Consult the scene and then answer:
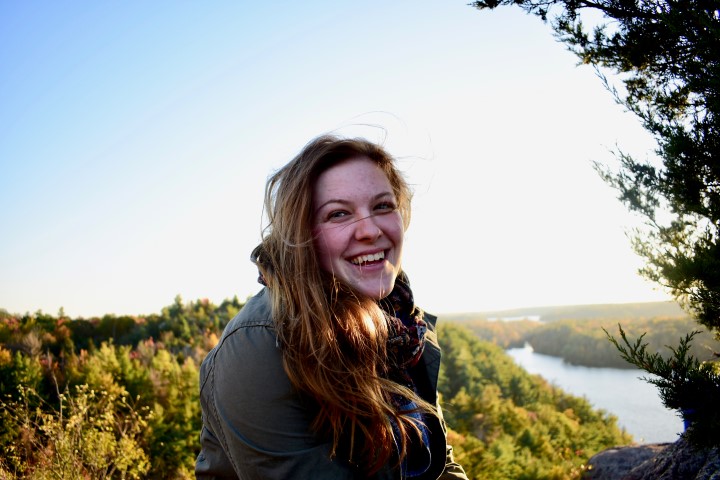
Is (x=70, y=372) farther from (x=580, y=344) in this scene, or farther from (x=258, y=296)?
(x=580, y=344)

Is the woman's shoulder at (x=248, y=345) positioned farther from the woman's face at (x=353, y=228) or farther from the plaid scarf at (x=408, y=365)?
the plaid scarf at (x=408, y=365)

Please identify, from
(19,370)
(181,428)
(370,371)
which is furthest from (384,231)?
(19,370)

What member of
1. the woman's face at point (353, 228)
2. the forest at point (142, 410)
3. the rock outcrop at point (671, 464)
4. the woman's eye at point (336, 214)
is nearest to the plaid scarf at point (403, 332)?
the woman's face at point (353, 228)

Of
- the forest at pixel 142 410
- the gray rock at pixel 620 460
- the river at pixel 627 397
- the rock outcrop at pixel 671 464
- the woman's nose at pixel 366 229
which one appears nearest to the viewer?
the woman's nose at pixel 366 229

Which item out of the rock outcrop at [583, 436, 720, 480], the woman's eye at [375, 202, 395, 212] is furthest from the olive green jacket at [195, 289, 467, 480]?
the rock outcrop at [583, 436, 720, 480]

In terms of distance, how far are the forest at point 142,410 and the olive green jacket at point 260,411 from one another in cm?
298

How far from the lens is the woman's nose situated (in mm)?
2027

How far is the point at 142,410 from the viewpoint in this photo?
5586 mm

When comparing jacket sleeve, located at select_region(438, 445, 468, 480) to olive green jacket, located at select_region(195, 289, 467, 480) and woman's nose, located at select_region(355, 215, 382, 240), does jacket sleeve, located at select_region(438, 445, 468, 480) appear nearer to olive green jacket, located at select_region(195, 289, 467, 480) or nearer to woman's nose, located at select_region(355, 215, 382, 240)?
olive green jacket, located at select_region(195, 289, 467, 480)

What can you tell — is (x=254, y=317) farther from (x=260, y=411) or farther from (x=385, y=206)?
(x=385, y=206)

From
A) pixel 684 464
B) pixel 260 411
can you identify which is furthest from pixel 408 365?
pixel 684 464

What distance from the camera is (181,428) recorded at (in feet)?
18.4

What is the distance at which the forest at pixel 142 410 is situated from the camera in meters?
4.16

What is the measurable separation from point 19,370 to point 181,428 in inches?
84.6
